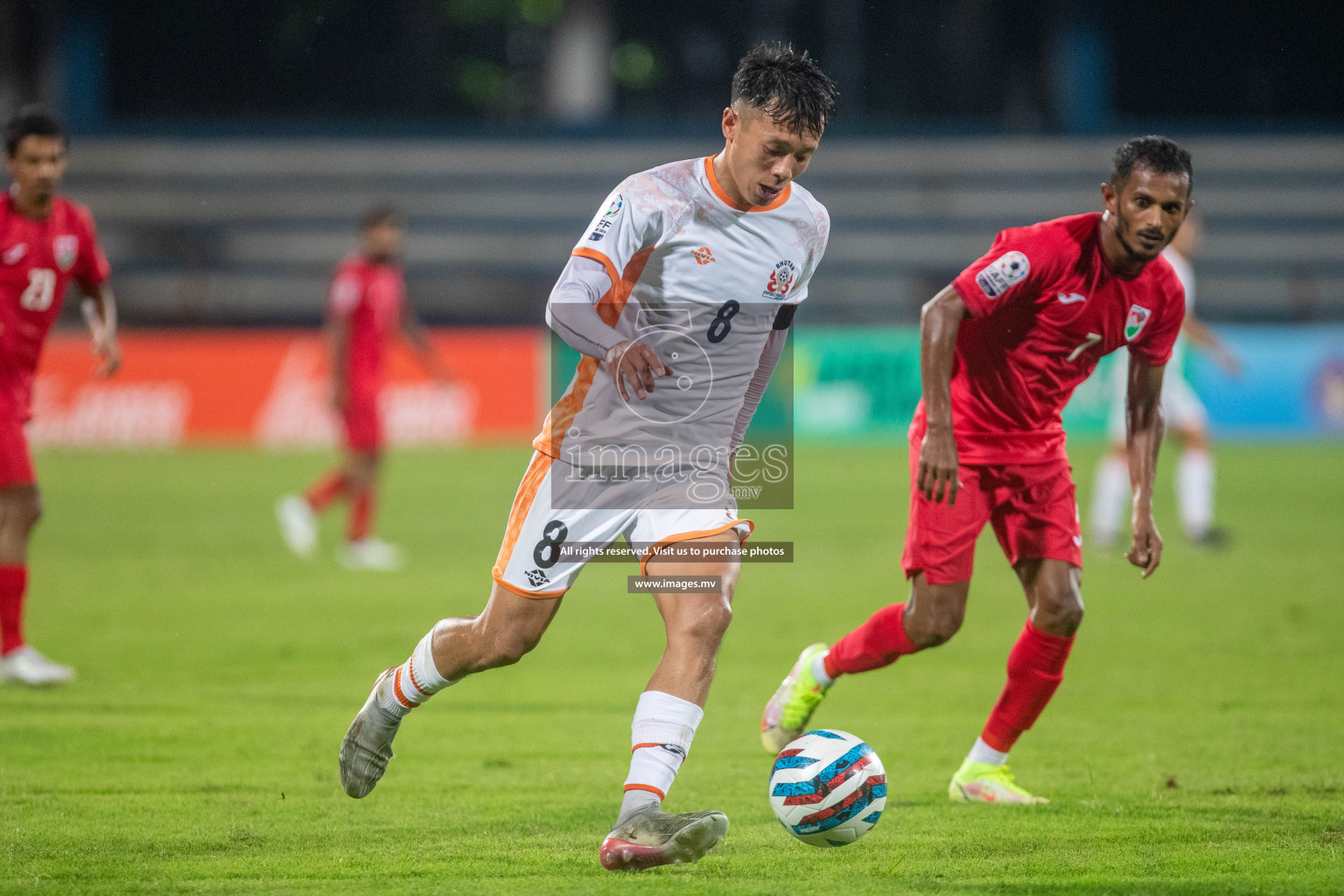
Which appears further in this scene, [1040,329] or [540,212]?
[540,212]

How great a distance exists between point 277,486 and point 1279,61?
21.8 meters

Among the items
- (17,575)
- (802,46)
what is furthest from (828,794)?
(802,46)

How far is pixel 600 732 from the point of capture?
5992 millimetres

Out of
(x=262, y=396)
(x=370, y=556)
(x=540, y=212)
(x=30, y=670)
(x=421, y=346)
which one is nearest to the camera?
(x=30, y=670)

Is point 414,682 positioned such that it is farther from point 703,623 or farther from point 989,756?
point 989,756

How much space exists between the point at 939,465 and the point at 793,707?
1377 millimetres

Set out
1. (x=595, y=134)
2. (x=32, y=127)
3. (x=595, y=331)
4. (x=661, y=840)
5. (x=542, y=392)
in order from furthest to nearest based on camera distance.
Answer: (x=595, y=134)
(x=542, y=392)
(x=32, y=127)
(x=595, y=331)
(x=661, y=840)

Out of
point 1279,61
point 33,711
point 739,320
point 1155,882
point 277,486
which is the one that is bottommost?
point 277,486

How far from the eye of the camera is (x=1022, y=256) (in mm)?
4734

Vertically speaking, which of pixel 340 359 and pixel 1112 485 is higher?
pixel 340 359

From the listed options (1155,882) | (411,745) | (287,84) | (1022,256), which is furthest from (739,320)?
(287,84)

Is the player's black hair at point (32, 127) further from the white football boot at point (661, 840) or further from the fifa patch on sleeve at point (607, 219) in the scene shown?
the white football boot at point (661, 840)

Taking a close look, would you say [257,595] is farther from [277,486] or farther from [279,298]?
[279,298]

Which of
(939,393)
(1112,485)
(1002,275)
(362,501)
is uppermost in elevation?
(1002,275)
